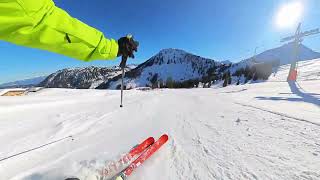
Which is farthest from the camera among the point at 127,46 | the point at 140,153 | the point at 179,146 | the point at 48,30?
the point at 179,146

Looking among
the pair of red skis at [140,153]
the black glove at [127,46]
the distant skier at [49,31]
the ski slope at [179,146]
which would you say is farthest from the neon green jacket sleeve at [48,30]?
the ski slope at [179,146]

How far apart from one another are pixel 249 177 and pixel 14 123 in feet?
21.9

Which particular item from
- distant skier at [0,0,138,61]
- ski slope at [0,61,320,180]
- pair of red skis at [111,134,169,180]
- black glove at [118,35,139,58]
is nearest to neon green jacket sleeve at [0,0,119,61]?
distant skier at [0,0,138,61]

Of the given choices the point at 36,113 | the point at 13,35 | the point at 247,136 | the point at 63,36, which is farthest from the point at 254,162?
the point at 36,113

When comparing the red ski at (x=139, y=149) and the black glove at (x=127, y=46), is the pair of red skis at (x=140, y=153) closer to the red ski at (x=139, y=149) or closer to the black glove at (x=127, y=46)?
the red ski at (x=139, y=149)

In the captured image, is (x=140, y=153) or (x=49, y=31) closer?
(x=49, y=31)

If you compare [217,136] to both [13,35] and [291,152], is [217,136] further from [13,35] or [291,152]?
[13,35]

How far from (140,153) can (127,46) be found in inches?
71.5

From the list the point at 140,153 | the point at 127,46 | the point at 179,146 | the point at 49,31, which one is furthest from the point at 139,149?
the point at 49,31

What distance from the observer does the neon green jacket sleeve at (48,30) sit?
7.02ft

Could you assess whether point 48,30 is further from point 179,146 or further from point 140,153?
point 179,146

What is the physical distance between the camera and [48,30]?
8.21ft

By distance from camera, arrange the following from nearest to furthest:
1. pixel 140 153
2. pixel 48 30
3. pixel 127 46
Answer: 1. pixel 48 30
2. pixel 127 46
3. pixel 140 153

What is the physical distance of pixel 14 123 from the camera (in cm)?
728
